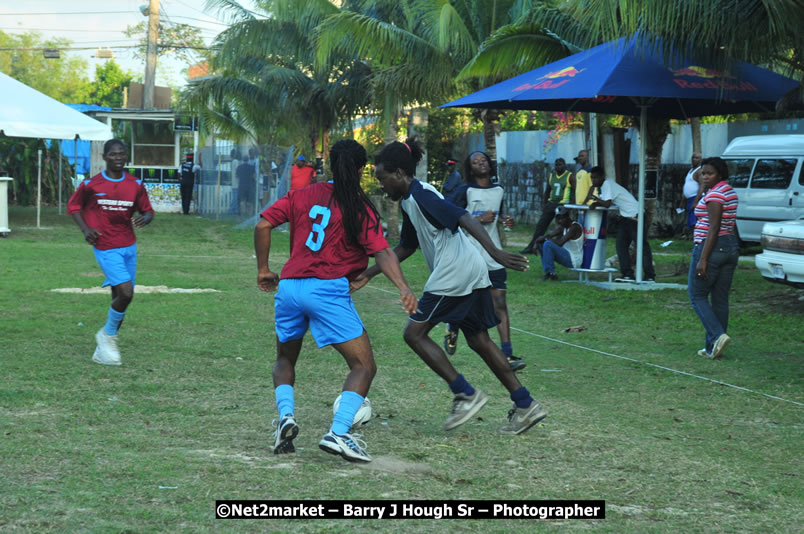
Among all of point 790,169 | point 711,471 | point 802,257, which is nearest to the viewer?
point 711,471

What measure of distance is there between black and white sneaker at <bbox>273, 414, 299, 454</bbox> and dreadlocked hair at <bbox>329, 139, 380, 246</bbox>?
3.25ft

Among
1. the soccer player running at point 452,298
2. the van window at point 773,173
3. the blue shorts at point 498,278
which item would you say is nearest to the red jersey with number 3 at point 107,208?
the blue shorts at point 498,278

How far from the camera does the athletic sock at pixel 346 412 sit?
5.27 meters

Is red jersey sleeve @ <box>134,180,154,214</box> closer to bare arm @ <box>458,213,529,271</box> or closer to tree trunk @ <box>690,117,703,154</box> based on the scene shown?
bare arm @ <box>458,213,529,271</box>

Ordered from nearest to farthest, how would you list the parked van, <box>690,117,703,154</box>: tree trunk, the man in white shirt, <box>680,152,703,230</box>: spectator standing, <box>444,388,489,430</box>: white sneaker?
<box>444,388,489,430</box>: white sneaker → the man in white shirt → the parked van → <box>680,152,703,230</box>: spectator standing → <box>690,117,703,154</box>: tree trunk

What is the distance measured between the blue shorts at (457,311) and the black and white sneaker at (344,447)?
3.73ft

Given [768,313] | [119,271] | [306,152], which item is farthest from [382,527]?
[306,152]

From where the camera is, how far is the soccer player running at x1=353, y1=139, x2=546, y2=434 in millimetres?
6012

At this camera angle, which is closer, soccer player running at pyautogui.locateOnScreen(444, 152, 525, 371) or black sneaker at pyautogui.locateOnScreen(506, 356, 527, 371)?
black sneaker at pyautogui.locateOnScreen(506, 356, 527, 371)

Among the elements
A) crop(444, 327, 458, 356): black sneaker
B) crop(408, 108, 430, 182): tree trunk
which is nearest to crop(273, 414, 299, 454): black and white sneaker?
crop(444, 327, 458, 356): black sneaker

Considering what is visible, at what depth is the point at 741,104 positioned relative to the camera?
1458cm

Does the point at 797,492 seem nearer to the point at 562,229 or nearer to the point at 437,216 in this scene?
the point at 437,216

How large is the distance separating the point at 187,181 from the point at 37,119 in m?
11.3

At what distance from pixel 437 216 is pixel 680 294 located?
8535 mm
